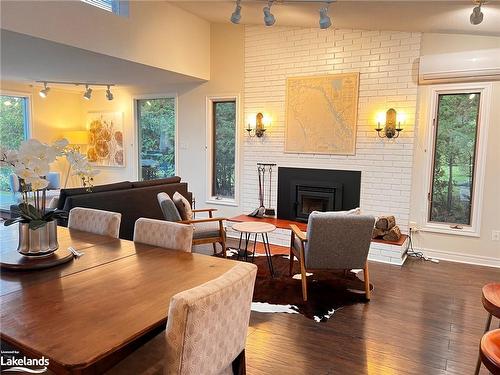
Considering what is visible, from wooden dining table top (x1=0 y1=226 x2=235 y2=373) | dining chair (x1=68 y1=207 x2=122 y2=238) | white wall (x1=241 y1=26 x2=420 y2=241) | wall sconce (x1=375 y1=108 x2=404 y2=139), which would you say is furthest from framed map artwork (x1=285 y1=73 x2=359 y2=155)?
wooden dining table top (x1=0 y1=226 x2=235 y2=373)

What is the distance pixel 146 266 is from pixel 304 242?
1754 millimetres

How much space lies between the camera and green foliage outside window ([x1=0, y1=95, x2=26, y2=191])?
677cm

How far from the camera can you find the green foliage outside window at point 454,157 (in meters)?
4.49

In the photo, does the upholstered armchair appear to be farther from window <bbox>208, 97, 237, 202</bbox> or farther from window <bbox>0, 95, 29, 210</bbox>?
window <bbox>0, 95, 29, 210</bbox>

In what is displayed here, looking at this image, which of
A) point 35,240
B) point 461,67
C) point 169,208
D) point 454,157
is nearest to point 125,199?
point 169,208

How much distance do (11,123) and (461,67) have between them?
754 cm

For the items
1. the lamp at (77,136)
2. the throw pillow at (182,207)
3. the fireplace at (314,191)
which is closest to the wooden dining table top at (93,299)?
the throw pillow at (182,207)

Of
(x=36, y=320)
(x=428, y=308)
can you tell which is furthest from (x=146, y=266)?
(x=428, y=308)

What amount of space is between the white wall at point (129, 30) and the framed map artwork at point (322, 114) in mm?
1654

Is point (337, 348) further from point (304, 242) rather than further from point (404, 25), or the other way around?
point (404, 25)

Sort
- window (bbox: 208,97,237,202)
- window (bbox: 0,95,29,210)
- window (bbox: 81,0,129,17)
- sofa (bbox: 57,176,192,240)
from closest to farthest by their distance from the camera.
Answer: sofa (bbox: 57,176,192,240) < window (bbox: 81,0,129,17) < window (bbox: 208,97,237,202) < window (bbox: 0,95,29,210)

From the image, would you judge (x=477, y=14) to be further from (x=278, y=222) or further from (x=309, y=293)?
(x=278, y=222)

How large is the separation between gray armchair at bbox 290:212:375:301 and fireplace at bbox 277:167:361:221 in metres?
1.94

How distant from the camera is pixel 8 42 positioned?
3.69 m
